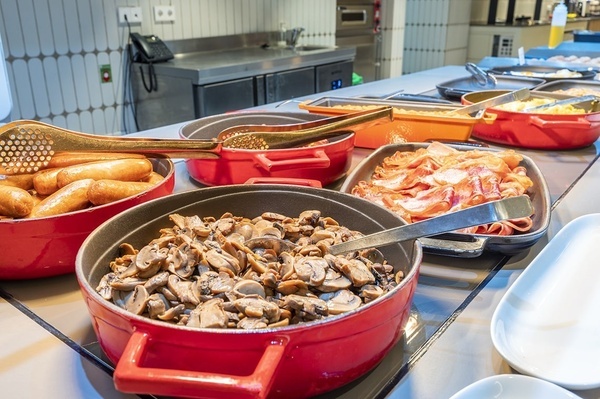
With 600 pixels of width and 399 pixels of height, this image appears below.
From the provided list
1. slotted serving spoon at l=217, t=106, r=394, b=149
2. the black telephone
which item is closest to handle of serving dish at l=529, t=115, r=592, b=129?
slotted serving spoon at l=217, t=106, r=394, b=149

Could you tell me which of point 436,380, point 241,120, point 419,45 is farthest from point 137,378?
point 419,45

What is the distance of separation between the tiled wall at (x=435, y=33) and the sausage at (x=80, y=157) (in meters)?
6.00

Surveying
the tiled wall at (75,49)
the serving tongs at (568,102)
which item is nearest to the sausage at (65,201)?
the serving tongs at (568,102)

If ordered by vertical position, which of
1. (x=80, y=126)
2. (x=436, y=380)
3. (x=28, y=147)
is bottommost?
(x=80, y=126)

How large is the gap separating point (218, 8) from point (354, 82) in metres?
1.29

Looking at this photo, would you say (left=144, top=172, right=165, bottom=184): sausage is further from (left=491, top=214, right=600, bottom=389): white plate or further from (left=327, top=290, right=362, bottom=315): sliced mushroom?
(left=491, top=214, right=600, bottom=389): white plate

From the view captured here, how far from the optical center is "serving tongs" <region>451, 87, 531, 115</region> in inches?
59.6

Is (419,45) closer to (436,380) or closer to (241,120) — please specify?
(241,120)

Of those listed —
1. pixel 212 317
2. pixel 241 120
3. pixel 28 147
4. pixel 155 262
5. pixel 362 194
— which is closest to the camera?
pixel 212 317

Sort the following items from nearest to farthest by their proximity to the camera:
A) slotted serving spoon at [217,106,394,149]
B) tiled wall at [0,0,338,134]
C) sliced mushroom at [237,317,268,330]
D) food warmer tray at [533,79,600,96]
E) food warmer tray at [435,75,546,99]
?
sliced mushroom at [237,317,268,330] < slotted serving spoon at [217,106,394,149] < food warmer tray at [533,79,600,96] < food warmer tray at [435,75,546,99] < tiled wall at [0,0,338,134]

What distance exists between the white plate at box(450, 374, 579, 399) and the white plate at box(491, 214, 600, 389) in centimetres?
4

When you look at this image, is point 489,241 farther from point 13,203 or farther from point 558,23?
point 558,23

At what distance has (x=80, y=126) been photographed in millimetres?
3371

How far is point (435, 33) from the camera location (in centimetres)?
644
